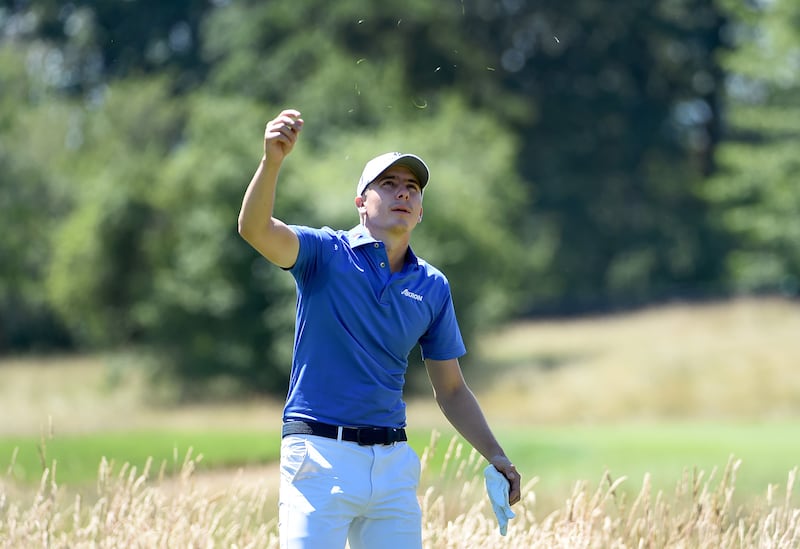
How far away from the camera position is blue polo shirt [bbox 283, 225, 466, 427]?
4461 mm

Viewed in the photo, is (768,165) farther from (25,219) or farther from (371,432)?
(371,432)

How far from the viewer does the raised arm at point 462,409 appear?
4840mm

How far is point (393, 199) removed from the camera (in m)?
4.68

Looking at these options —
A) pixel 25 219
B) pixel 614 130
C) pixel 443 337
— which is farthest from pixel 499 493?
pixel 614 130

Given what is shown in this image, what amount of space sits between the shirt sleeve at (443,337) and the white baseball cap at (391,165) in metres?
0.42

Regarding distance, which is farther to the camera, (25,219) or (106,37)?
(106,37)

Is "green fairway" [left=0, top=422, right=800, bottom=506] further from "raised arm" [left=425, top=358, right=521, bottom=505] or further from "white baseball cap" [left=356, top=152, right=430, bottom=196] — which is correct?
"white baseball cap" [left=356, top=152, right=430, bottom=196]

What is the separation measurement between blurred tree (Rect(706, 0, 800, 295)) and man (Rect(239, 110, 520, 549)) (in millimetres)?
36985

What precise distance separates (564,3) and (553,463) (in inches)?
1455

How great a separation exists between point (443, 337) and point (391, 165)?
2.25 ft

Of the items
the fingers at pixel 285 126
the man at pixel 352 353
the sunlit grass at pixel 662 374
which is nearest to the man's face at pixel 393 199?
the man at pixel 352 353

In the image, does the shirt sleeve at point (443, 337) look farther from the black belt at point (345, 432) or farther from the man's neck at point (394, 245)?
the black belt at point (345, 432)

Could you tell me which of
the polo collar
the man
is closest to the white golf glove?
the man

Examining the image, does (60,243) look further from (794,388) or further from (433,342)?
(433,342)
